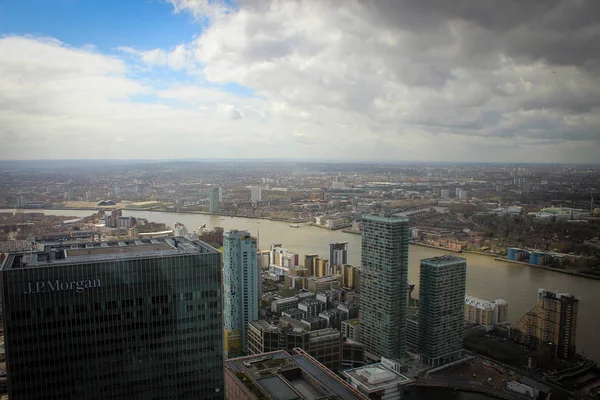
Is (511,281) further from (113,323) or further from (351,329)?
(113,323)

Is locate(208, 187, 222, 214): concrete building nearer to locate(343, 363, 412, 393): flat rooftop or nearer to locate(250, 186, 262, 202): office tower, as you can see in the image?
locate(250, 186, 262, 202): office tower

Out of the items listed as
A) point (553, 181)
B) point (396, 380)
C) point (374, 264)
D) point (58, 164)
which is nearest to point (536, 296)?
point (553, 181)

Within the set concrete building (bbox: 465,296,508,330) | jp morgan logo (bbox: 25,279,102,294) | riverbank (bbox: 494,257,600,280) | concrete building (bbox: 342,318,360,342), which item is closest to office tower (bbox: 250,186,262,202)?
concrete building (bbox: 342,318,360,342)

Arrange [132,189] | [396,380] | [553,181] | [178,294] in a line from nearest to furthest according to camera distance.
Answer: [178,294]
[396,380]
[553,181]
[132,189]

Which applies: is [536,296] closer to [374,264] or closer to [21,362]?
[374,264]

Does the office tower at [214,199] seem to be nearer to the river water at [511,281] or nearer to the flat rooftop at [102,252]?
the river water at [511,281]

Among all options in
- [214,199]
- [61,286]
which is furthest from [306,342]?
[214,199]
